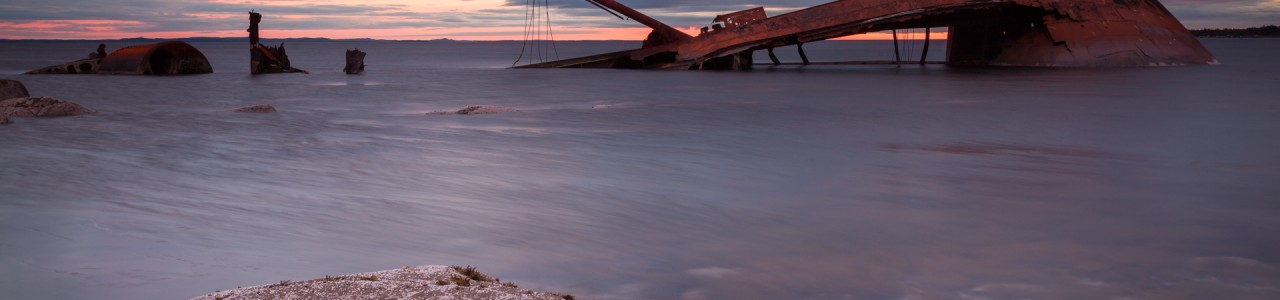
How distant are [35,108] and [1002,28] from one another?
24087 millimetres

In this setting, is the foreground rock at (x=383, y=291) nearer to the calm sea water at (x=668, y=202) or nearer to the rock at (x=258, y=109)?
the calm sea water at (x=668, y=202)

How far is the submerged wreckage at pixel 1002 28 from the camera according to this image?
2384cm

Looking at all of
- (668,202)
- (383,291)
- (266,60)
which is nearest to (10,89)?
(668,202)

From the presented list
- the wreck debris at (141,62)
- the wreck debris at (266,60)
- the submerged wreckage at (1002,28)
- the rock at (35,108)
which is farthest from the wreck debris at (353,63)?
the rock at (35,108)

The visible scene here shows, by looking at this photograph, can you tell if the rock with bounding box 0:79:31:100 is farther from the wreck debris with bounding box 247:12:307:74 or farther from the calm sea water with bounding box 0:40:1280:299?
the wreck debris with bounding box 247:12:307:74

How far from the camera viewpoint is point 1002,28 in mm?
29141

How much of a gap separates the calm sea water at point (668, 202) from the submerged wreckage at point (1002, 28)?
31.5 ft

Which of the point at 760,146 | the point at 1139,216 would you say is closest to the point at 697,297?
the point at 1139,216

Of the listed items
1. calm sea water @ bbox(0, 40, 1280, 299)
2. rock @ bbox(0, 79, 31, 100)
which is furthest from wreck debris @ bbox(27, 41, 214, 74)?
calm sea water @ bbox(0, 40, 1280, 299)

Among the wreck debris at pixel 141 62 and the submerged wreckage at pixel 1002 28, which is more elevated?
the submerged wreckage at pixel 1002 28

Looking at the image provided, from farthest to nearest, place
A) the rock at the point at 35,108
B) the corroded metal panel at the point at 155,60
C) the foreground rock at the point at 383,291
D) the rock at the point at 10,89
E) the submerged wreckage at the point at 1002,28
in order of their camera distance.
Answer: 1. the corroded metal panel at the point at 155,60
2. the submerged wreckage at the point at 1002,28
3. the rock at the point at 10,89
4. the rock at the point at 35,108
5. the foreground rock at the point at 383,291

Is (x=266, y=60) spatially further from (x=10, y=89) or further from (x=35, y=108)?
(x=35, y=108)

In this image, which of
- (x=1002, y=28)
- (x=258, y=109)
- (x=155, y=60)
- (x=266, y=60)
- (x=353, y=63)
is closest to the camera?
(x=258, y=109)

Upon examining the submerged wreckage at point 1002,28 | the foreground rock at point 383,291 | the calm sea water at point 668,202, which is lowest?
the calm sea water at point 668,202
